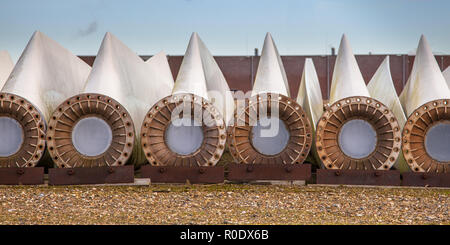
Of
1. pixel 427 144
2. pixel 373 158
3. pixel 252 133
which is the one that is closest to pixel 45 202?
pixel 252 133

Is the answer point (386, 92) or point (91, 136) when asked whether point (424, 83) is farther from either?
point (91, 136)

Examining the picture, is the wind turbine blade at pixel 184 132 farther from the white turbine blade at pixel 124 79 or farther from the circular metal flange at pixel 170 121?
the white turbine blade at pixel 124 79

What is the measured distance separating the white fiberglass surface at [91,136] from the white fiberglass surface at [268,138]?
111 inches

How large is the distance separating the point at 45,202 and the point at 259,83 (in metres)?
5.09

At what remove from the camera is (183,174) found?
10.0 metres

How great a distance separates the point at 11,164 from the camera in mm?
10125

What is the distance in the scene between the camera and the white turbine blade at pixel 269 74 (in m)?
11.2

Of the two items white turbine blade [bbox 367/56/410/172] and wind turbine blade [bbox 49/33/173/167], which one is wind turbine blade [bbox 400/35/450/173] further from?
wind turbine blade [bbox 49/33/173/167]

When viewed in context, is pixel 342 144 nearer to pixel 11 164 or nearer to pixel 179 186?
pixel 179 186

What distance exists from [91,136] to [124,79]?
1.86 meters

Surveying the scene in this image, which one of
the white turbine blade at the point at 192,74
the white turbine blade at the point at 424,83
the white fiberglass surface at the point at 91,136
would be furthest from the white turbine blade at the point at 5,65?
the white turbine blade at the point at 424,83

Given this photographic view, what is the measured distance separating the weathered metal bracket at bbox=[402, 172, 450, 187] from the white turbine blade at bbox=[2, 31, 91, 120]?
278 inches

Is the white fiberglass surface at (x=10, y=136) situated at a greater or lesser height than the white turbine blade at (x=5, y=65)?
lesser

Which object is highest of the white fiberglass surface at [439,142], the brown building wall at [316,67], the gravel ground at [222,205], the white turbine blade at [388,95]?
the brown building wall at [316,67]
